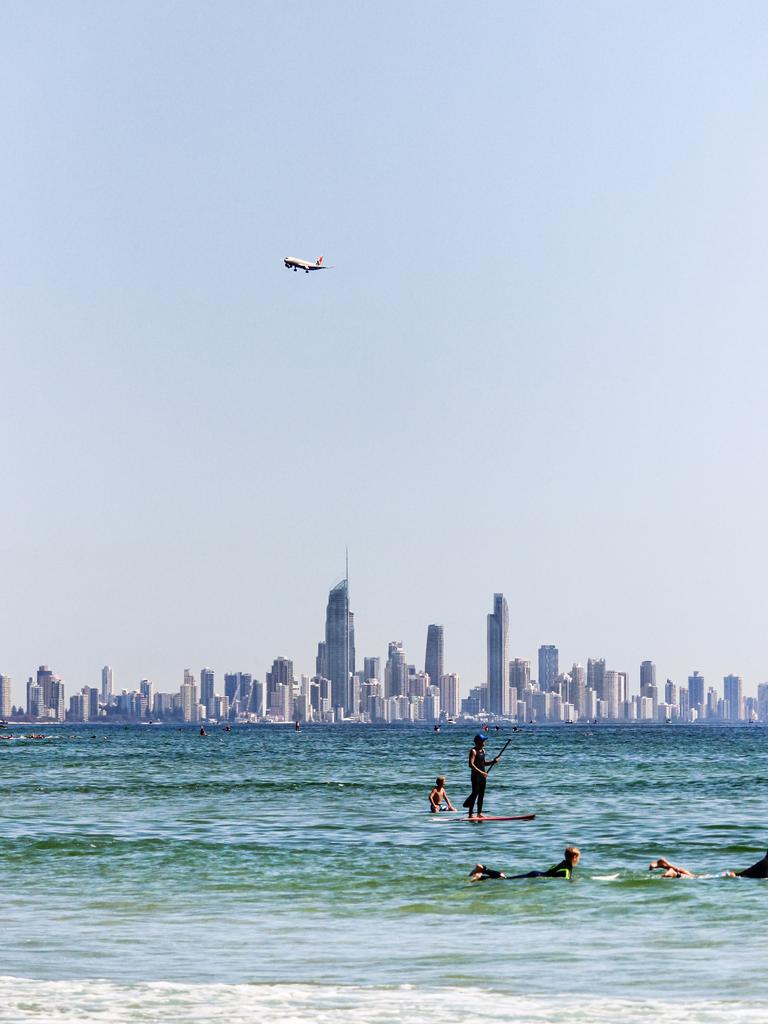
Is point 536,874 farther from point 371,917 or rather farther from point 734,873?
point 371,917

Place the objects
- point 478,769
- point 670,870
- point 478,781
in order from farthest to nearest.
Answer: point 478,781, point 478,769, point 670,870

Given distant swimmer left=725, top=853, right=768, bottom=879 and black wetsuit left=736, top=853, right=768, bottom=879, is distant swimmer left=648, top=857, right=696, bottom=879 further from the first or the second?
black wetsuit left=736, top=853, right=768, bottom=879

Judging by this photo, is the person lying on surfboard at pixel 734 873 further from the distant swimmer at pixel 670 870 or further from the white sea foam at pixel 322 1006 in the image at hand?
the white sea foam at pixel 322 1006

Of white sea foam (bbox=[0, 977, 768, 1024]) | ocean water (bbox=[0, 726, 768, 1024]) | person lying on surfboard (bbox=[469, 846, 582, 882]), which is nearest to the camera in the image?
white sea foam (bbox=[0, 977, 768, 1024])

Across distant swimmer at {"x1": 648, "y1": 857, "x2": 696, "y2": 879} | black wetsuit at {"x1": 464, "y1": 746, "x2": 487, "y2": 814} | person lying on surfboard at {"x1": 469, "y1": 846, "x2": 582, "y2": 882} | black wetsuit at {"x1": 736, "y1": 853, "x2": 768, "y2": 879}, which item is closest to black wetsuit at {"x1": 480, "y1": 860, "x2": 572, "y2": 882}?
person lying on surfboard at {"x1": 469, "y1": 846, "x2": 582, "y2": 882}

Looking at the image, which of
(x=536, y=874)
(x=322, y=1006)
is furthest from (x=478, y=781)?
(x=322, y=1006)

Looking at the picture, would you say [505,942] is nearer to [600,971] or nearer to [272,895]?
[600,971]
